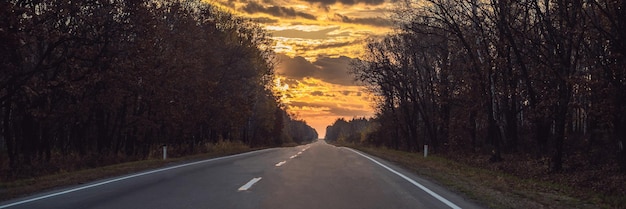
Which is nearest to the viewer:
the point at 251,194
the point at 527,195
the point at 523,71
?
the point at 251,194

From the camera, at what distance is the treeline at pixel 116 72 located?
692 inches

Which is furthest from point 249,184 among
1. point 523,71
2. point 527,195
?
point 523,71

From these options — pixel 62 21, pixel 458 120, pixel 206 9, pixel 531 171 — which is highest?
pixel 206 9

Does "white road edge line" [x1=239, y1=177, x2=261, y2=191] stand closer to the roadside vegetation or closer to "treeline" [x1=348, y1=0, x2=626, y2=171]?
the roadside vegetation

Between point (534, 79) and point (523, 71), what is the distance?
1.02 meters

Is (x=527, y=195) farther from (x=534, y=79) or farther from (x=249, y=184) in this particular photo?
(x=534, y=79)

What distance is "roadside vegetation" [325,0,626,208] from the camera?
1512cm

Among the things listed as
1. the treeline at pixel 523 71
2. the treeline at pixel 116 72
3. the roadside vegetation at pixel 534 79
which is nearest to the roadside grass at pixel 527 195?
the roadside vegetation at pixel 534 79

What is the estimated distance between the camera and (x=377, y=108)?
199 feet

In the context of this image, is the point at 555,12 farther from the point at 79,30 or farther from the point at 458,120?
the point at 79,30

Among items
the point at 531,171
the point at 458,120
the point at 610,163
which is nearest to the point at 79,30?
the point at 531,171

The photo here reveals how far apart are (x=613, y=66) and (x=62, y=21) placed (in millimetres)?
18725

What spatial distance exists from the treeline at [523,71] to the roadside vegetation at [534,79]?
2.5 inches

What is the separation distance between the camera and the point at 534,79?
68.5ft
